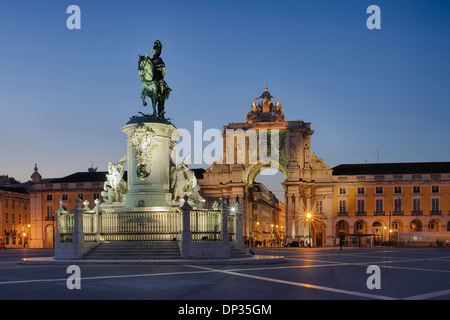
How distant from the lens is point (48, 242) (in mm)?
77812

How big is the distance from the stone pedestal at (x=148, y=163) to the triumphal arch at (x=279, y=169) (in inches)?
1965

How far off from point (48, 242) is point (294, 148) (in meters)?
38.2

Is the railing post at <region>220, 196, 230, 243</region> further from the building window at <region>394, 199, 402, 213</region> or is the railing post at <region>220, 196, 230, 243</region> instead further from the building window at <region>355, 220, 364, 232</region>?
the building window at <region>394, 199, 402, 213</region>

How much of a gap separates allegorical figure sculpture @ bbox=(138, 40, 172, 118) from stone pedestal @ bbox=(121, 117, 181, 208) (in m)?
1.08

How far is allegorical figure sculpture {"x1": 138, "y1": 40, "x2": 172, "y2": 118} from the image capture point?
2553 centimetres

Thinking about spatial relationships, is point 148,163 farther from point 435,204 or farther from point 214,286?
point 435,204

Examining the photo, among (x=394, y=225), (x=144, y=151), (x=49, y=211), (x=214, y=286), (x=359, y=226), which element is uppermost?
(x=144, y=151)

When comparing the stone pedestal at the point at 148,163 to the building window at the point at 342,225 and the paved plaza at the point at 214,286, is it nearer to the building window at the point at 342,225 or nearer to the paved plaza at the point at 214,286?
the paved plaza at the point at 214,286

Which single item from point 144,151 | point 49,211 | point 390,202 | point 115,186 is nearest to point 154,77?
point 144,151

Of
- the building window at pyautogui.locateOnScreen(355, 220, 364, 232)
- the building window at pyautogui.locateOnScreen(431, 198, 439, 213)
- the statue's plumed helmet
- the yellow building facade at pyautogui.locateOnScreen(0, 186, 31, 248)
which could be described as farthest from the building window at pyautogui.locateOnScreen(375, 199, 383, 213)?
the statue's plumed helmet

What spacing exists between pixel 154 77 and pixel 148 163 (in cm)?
418

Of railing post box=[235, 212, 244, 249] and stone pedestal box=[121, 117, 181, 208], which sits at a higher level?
stone pedestal box=[121, 117, 181, 208]

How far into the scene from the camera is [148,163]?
987 inches

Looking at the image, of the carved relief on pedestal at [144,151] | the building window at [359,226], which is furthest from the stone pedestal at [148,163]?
the building window at [359,226]
